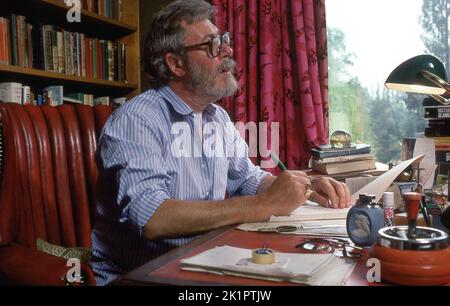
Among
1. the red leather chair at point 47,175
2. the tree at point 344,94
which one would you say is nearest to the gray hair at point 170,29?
the red leather chair at point 47,175

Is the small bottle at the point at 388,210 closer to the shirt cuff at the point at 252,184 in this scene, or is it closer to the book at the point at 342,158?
the shirt cuff at the point at 252,184

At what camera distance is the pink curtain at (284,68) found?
251 centimetres

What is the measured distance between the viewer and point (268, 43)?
255 cm

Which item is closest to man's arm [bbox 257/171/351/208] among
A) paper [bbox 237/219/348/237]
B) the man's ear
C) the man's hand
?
the man's hand

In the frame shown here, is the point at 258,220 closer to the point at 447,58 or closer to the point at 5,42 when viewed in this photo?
the point at 5,42

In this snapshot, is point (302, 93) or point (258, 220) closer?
point (258, 220)

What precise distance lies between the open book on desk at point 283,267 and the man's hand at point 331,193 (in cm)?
52

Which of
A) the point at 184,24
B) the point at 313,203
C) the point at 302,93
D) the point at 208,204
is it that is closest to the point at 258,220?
the point at 208,204

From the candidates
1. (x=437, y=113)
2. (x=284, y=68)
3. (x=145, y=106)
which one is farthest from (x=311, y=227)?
(x=284, y=68)

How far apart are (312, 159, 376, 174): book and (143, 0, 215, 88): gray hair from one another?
0.71 meters

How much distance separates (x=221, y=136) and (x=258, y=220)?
0.60 meters
